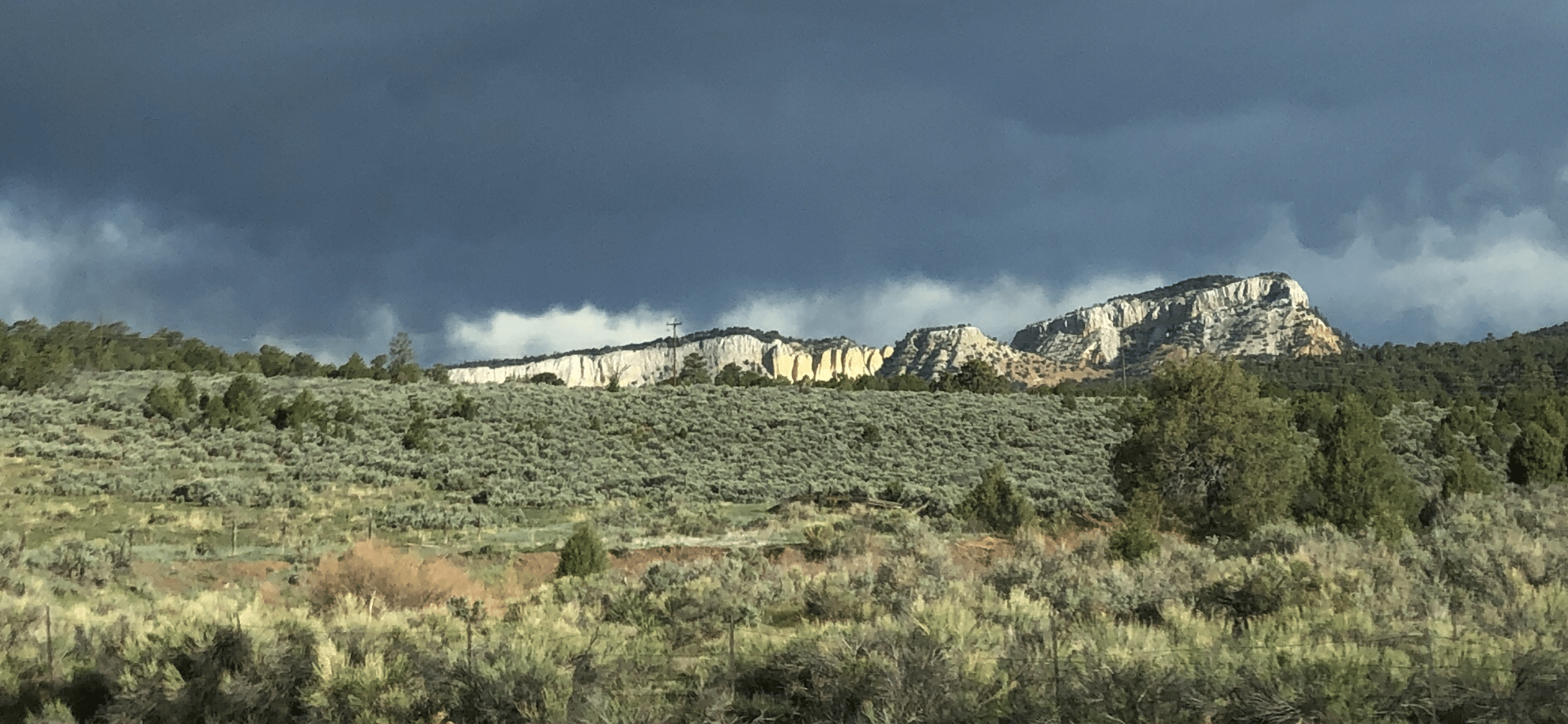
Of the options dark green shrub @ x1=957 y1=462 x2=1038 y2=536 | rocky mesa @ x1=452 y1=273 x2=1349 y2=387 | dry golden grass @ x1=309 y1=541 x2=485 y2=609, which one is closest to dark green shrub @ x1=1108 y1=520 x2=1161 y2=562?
dark green shrub @ x1=957 y1=462 x2=1038 y2=536

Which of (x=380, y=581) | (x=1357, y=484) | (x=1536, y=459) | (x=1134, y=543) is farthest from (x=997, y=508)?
(x=1536, y=459)

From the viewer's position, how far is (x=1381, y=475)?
66.1 ft

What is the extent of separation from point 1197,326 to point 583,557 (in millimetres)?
160299

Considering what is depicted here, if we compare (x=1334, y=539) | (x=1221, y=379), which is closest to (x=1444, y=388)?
(x=1221, y=379)

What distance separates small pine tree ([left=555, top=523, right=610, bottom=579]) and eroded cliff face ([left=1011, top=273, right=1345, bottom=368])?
11620cm

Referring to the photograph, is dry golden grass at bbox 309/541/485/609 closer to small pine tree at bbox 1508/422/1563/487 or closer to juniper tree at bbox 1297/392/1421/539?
juniper tree at bbox 1297/392/1421/539

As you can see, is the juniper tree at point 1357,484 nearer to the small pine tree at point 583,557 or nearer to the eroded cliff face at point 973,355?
Result: the small pine tree at point 583,557

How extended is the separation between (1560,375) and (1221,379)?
74.4 meters

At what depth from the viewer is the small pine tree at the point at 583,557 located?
61.0 feet

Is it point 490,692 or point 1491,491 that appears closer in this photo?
point 490,692

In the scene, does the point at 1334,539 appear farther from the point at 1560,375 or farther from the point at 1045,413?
the point at 1560,375

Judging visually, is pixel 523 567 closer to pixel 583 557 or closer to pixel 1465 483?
pixel 583 557

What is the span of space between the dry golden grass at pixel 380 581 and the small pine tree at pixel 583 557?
2514 millimetres

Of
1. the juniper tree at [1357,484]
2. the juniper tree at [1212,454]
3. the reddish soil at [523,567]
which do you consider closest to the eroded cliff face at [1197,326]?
the juniper tree at [1212,454]
